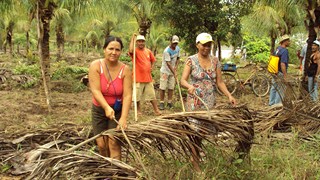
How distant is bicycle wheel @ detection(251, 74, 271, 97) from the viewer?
1077 centimetres

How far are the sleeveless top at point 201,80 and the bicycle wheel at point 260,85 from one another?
6.95 m

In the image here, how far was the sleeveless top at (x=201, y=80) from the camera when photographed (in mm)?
4051

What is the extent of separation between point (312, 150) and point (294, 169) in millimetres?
796

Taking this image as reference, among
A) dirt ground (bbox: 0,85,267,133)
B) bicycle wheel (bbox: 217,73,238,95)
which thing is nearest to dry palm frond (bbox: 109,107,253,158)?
dirt ground (bbox: 0,85,267,133)

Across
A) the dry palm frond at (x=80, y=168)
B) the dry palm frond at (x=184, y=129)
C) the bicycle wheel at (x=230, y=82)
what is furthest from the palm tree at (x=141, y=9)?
the dry palm frond at (x=80, y=168)

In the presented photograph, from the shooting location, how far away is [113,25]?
3300cm

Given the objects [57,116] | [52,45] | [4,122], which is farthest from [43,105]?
[52,45]

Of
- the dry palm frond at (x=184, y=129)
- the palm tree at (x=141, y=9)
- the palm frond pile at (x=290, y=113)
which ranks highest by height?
the palm tree at (x=141, y=9)

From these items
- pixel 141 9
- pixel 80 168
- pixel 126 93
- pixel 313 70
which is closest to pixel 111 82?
pixel 126 93

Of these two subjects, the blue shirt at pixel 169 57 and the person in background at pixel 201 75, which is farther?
the blue shirt at pixel 169 57

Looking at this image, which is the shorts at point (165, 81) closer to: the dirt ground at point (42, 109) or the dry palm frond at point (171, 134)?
the dirt ground at point (42, 109)

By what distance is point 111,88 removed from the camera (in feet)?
11.4

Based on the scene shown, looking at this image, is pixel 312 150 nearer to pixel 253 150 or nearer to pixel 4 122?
pixel 253 150

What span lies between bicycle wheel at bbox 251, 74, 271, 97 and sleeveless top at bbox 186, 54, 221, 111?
6.95 metres
